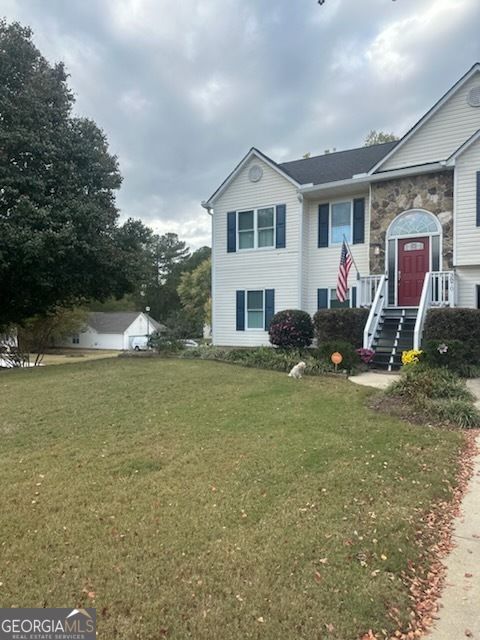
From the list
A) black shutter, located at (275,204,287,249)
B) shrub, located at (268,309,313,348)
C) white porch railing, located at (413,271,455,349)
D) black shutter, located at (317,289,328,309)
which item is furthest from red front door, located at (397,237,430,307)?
black shutter, located at (275,204,287,249)

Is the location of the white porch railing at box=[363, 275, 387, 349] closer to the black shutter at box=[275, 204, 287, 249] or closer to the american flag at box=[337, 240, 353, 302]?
the american flag at box=[337, 240, 353, 302]

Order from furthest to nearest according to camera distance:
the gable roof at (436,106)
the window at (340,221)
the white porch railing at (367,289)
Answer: the window at (340,221), the white porch railing at (367,289), the gable roof at (436,106)

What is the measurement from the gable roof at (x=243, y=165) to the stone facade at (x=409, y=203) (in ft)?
10.2

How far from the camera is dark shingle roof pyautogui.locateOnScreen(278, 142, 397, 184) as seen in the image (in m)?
14.7

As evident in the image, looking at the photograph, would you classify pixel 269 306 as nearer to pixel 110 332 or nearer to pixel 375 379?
pixel 375 379

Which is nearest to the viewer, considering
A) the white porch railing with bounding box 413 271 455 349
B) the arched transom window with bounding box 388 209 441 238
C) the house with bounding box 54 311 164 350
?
the white porch railing with bounding box 413 271 455 349

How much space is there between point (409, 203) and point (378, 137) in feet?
60.0

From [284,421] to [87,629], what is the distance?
159 inches

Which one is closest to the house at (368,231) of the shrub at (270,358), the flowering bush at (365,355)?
the flowering bush at (365,355)

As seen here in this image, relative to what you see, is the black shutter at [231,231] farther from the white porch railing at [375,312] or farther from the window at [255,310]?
the white porch railing at [375,312]

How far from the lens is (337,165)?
15.7m

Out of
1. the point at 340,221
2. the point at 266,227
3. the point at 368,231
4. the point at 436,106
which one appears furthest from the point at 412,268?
the point at 266,227

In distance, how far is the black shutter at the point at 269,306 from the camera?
48.8 feet

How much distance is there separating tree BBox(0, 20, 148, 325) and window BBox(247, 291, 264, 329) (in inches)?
193
